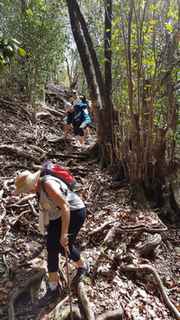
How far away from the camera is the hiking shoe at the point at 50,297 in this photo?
3.89 meters

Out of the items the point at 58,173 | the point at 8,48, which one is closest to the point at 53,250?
the point at 58,173

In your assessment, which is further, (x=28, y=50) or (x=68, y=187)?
(x=28, y=50)

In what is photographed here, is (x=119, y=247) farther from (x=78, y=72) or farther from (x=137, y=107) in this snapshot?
(x=78, y=72)

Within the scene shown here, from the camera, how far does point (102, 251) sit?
15.4 feet

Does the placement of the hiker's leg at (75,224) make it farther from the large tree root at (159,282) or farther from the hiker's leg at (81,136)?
the hiker's leg at (81,136)

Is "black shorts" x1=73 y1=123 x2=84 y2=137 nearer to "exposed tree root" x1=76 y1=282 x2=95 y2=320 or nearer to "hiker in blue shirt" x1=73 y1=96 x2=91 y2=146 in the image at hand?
"hiker in blue shirt" x1=73 y1=96 x2=91 y2=146

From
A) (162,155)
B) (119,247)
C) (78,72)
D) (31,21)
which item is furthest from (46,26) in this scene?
(78,72)

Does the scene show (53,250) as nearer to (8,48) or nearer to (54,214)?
(54,214)

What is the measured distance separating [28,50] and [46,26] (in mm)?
1032

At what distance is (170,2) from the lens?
562cm

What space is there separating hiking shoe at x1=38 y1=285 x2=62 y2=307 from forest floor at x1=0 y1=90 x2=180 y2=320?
11 centimetres

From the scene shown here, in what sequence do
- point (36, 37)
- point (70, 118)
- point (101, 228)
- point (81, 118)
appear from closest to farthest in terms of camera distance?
point (101, 228) < point (81, 118) < point (70, 118) < point (36, 37)

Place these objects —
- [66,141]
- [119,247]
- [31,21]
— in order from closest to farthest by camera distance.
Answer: [119,247] < [66,141] < [31,21]

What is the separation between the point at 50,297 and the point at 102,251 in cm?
102
